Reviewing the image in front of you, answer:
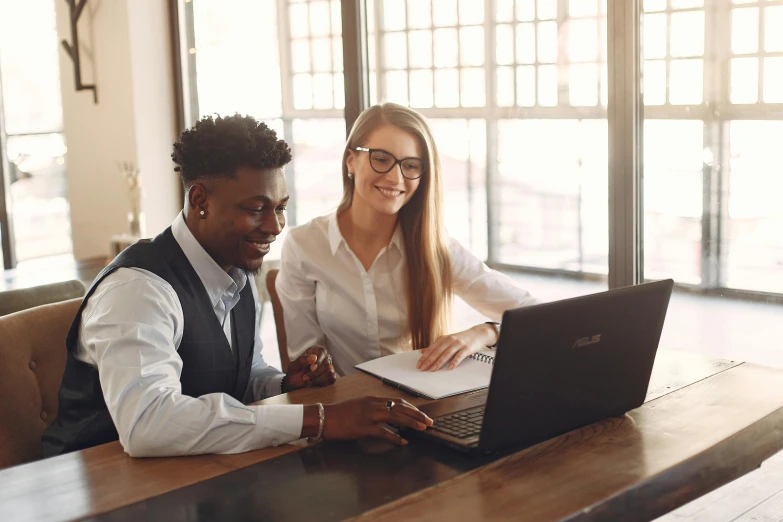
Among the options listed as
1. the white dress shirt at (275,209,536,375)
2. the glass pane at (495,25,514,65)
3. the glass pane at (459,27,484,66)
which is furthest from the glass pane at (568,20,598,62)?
the white dress shirt at (275,209,536,375)

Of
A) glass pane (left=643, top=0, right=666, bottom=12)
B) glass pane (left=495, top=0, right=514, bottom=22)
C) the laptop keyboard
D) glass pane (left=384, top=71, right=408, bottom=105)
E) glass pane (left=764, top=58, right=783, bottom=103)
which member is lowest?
the laptop keyboard

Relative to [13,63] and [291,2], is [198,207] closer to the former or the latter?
[291,2]

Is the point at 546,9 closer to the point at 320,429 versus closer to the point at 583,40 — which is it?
the point at 583,40

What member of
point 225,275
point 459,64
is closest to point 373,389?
point 225,275

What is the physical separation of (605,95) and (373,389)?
1.60m

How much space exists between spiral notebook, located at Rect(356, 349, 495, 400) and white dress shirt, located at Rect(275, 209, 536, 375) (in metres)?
0.35

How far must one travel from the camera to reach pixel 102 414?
1.64 meters

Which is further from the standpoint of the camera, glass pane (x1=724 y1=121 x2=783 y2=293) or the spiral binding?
glass pane (x1=724 y1=121 x2=783 y2=293)

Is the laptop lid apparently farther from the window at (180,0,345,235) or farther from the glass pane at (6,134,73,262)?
the glass pane at (6,134,73,262)

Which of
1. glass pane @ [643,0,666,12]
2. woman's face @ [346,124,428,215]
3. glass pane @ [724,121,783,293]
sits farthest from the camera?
glass pane @ [643,0,666,12]

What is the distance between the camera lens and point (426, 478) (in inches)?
50.7

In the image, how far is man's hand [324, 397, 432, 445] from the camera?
144cm

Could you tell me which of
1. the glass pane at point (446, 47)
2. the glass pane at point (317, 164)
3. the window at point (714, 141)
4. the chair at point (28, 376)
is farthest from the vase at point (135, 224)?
the window at point (714, 141)

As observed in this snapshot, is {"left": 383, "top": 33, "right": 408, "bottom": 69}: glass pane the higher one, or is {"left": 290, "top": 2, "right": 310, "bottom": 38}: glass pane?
{"left": 290, "top": 2, "right": 310, "bottom": 38}: glass pane
